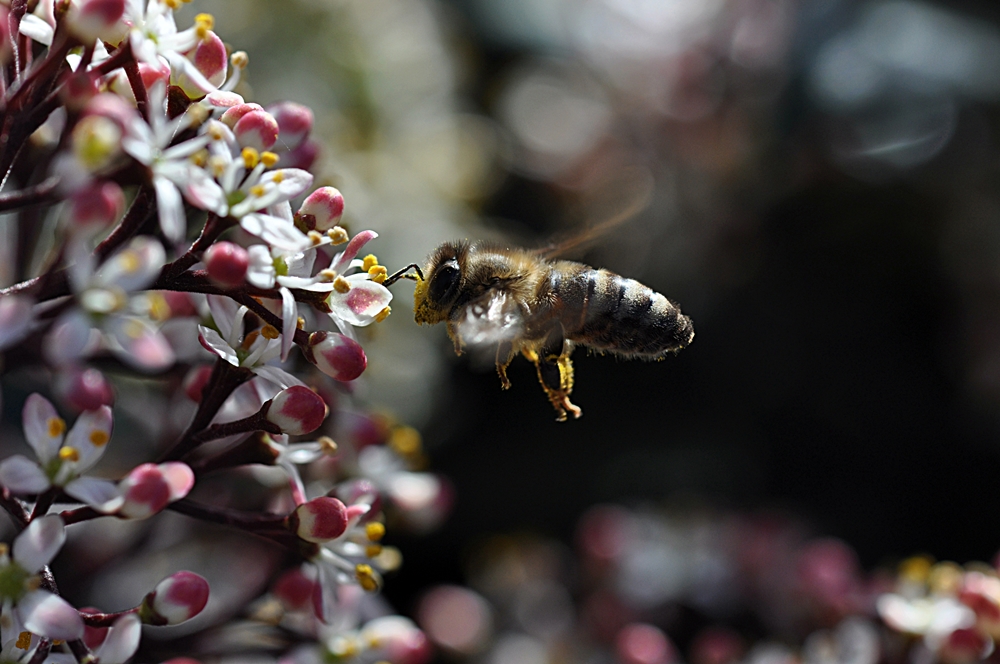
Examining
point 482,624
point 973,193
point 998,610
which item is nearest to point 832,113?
point 973,193

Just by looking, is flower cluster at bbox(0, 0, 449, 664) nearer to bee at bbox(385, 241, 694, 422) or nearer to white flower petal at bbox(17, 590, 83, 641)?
white flower petal at bbox(17, 590, 83, 641)

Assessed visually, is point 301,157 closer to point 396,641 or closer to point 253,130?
point 253,130

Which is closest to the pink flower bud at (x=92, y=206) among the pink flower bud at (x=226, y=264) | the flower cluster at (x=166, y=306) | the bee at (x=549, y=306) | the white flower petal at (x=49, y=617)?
the flower cluster at (x=166, y=306)

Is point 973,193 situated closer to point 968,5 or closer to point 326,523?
point 968,5

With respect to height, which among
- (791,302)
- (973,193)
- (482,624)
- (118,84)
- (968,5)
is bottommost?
(482,624)

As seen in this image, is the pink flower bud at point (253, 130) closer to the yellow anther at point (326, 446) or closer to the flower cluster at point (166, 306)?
the flower cluster at point (166, 306)

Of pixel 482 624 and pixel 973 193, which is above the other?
pixel 973 193

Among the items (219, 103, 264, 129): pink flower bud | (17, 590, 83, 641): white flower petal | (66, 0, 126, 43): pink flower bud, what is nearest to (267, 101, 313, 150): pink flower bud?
(219, 103, 264, 129): pink flower bud
